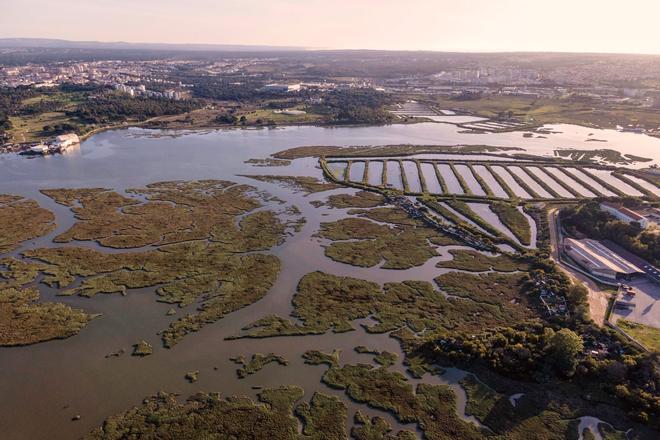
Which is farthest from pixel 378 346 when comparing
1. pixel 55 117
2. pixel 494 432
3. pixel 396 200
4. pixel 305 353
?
pixel 55 117

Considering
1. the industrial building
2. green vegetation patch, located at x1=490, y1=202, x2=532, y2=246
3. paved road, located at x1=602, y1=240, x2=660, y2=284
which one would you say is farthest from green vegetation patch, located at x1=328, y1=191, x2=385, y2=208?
paved road, located at x1=602, y1=240, x2=660, y2=284

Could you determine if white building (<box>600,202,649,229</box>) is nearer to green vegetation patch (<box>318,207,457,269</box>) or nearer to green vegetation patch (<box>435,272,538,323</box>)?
green vegetation patch (<box>435,272,538,323</box>)

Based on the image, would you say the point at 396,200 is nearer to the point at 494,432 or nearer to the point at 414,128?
the point at 494,432

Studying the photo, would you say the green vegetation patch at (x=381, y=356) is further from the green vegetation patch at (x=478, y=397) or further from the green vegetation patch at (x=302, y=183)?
the green vegetation patch at (x=302, y=183)

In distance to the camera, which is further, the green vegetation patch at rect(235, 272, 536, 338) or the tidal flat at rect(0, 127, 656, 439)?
the green vegetation patch at rect(235, 272, 536, 338)

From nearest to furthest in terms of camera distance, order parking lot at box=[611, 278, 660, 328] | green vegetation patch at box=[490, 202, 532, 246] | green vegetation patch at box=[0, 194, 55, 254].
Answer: parking lot at box=[611, 278, 660, 328] < green vegetation patch at box=[0, 194, 55, 254] < green vegetation patch at box=[490, 202, 532, 246]

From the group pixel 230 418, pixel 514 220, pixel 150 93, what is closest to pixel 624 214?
pixel 514 220
